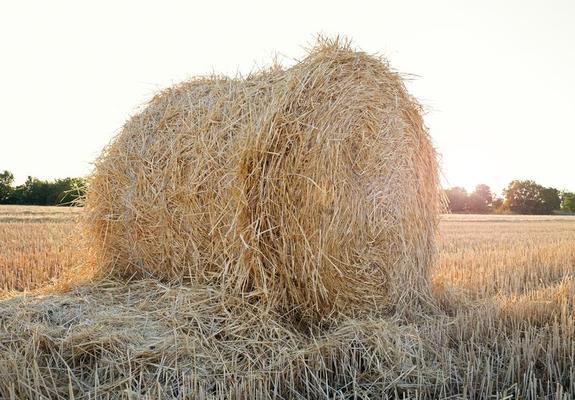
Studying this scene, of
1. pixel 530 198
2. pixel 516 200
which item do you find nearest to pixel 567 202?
pixel 530 198

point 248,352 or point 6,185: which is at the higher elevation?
point 6,185

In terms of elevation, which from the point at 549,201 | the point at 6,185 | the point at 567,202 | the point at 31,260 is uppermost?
the point at 6,185

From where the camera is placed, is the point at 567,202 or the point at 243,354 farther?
the point at 567,202

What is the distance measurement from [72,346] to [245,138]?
5.26 feet

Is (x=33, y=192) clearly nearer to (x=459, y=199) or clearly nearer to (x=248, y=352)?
(x=459, y=199)

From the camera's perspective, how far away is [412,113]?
4.41 meters

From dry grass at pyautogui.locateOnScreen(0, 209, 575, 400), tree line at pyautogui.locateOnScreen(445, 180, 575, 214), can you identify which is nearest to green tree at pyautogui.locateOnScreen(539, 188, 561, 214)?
tree line at pyautogui.locateOnScreen(445, 180, 575, 214)

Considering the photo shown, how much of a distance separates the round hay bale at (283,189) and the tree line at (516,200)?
4272 cm

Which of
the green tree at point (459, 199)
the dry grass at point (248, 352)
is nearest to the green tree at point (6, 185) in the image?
the green tree at point (459, 199)

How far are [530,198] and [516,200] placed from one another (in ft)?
5.15

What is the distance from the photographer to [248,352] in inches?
120

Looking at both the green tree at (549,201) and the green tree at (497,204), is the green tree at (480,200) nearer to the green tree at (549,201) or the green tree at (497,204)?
the green tree at (497,204)

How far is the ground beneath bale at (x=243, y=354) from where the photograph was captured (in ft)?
8.63

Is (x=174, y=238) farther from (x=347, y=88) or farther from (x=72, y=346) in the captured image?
(x=347, y=88)
